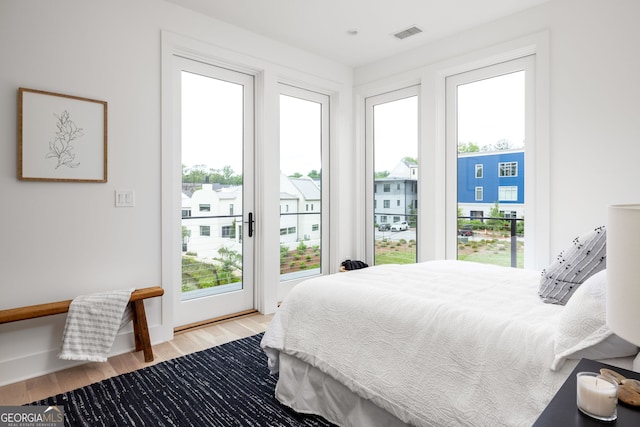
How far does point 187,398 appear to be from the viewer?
2.16 m

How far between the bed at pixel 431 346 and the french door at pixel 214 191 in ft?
5.09

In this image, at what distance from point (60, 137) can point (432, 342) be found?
2.64m

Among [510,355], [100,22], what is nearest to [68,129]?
[100,22]

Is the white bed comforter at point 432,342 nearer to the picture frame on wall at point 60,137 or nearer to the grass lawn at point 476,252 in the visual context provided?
the grass lawn at point 476,252

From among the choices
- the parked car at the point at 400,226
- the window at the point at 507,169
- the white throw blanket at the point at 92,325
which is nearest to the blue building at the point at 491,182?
the window at the point at 507,169

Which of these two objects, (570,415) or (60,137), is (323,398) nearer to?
(570,415)

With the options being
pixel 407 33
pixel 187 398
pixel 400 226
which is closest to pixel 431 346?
pixel 187 398

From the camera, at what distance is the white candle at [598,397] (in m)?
0.89

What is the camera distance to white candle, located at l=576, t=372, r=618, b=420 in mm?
892

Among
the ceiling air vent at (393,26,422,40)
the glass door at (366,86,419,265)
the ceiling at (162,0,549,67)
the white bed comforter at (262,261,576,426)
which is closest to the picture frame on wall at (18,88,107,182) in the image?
the ceiling at (162,0,549,67)

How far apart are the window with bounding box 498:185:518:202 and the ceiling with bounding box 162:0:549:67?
149 centimetres

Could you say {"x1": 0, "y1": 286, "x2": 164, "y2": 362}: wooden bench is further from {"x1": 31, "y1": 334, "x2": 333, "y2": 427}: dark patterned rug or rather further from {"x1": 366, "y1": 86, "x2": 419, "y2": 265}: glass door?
{"x1": 366, "y1": 86, "x2": 419, "y2": 265}: glass door

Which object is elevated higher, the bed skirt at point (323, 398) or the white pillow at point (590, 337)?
the white pillow at point (590, 337)

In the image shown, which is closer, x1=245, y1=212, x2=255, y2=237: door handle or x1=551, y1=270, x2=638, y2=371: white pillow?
x1=551, y1=270, x2=638, y2=371: white pillow
